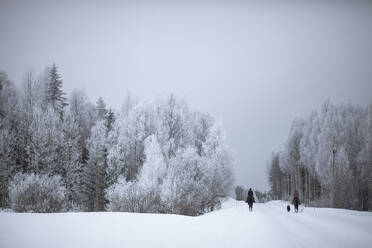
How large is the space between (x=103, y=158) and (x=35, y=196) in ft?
49.1

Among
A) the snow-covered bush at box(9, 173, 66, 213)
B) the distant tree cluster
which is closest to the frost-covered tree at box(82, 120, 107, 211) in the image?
the snow-covered bush at box(9, 173, 66, 213)

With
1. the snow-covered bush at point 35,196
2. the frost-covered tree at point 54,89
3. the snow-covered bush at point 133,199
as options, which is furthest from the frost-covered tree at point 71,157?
the snow-covered bush at point 133,199

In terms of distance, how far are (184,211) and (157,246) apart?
476 inches

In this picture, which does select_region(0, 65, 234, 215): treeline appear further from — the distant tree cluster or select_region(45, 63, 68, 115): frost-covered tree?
the distant tree cluster

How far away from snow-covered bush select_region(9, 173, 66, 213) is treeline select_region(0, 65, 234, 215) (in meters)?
0.05

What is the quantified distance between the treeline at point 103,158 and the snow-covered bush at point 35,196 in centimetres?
5

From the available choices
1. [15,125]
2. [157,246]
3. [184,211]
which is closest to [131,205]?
[184,211]

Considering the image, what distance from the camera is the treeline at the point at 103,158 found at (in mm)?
17622

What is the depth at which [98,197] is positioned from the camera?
95.6 feet

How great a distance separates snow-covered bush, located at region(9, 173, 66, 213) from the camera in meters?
14.8

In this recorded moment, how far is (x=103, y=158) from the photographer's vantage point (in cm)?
3030

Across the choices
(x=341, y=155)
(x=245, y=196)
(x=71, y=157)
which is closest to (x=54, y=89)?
(x=71, y=157)

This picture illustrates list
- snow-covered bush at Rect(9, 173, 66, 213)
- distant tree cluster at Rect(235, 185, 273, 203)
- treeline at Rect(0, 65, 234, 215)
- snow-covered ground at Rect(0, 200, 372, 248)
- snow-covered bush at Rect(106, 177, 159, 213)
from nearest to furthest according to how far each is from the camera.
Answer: snow-covered ground at Rect(0, 200, 372, 248)
snow-covered bush at Rect(9, 173, 66, 213)
snow-covered bush at Rect(106, 177, 159, 213)
treeline at Rect(0, 65, 234, 215)
distant tree cluster at Rect(235, 185, 273, 203)

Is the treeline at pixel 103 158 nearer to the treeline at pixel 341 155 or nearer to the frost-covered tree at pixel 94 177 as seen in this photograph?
the frost-covered tree at pixel 94 177
